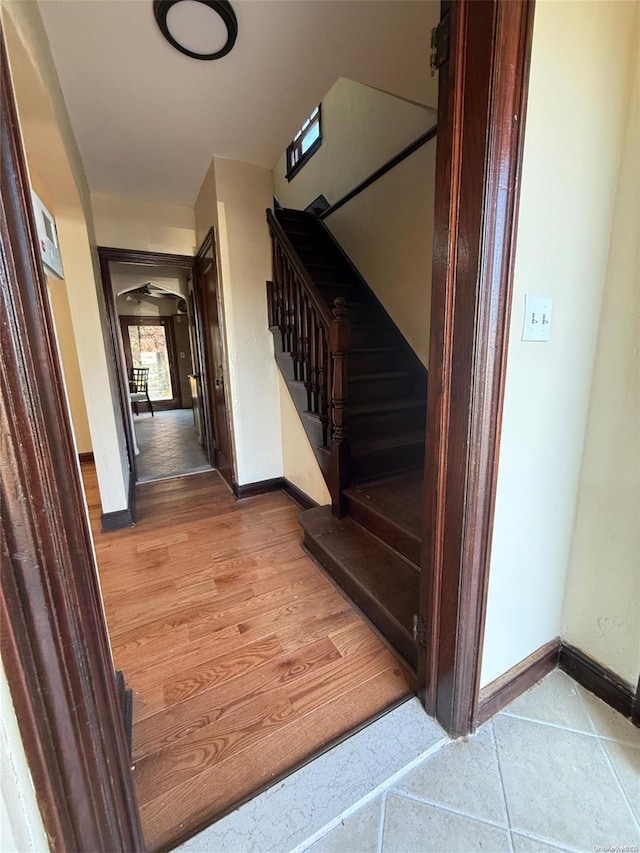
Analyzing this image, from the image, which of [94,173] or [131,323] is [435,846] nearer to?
[94,173]

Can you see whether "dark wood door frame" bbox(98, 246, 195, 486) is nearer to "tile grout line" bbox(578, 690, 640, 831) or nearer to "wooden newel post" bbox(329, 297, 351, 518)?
"wooden newel post" bbox(329, 297, 351, 518)

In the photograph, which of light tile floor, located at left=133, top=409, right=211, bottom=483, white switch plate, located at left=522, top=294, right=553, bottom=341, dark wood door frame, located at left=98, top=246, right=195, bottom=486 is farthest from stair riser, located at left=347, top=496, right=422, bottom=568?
light tile floor, located at left=133, top=409, right=211, bottom=483

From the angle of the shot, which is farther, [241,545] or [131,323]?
[131,323]

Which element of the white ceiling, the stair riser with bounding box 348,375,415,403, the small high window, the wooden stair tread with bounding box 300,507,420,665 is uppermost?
the small high window

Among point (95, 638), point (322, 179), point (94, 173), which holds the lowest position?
point (95, 638)

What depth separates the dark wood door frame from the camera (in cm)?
302

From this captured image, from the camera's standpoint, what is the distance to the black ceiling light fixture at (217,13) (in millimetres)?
1334

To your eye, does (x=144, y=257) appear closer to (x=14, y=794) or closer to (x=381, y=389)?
(x=381, y=389)

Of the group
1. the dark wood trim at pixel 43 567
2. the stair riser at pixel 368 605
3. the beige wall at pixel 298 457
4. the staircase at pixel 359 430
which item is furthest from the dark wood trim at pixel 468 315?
the beige wall at pixel 298 457

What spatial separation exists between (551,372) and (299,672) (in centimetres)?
136

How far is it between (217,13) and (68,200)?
51.6 inches

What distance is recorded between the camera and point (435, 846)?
0.89 metres

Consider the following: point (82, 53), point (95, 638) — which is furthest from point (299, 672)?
point (82, 53)

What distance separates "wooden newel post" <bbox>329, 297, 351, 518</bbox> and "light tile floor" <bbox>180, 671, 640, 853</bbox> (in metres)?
1.11
